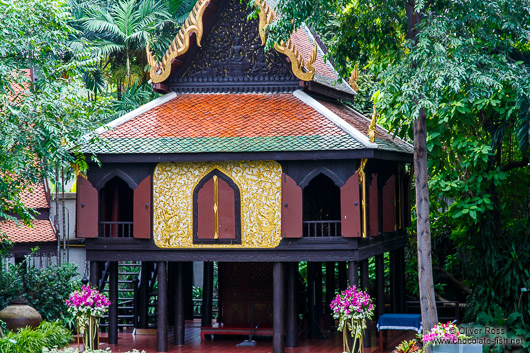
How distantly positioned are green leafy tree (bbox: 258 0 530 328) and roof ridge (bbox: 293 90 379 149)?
26.8 inches

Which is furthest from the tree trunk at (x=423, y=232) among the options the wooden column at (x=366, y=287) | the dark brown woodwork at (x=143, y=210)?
the dark brown woodwork at (x=143, y=210)

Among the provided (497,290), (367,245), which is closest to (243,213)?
(367,245)

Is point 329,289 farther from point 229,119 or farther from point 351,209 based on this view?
point 229,119

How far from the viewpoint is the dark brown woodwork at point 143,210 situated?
15.2 m

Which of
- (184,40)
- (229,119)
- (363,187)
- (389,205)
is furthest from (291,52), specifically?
(389,205)

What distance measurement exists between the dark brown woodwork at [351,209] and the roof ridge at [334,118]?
608mm

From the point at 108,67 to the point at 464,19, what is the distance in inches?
591

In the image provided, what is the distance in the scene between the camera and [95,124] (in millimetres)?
17125

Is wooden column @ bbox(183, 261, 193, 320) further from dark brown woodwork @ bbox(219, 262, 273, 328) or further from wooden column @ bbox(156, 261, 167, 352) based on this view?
wooden column @ bbox(156, 261, 167, 352)

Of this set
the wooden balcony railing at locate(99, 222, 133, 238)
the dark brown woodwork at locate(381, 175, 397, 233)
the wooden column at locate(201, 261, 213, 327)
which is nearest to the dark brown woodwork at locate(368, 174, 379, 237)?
the dark brown woodwork at locate(381, 175, 397, 233)

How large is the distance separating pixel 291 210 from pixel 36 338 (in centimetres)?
510

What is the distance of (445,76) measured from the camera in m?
A: 12.9

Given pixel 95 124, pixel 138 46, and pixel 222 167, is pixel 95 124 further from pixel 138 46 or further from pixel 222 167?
pixel 138 46

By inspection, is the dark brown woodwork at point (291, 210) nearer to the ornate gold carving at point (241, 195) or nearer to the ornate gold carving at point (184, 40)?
the ornate gold carving at point (241, 195)
